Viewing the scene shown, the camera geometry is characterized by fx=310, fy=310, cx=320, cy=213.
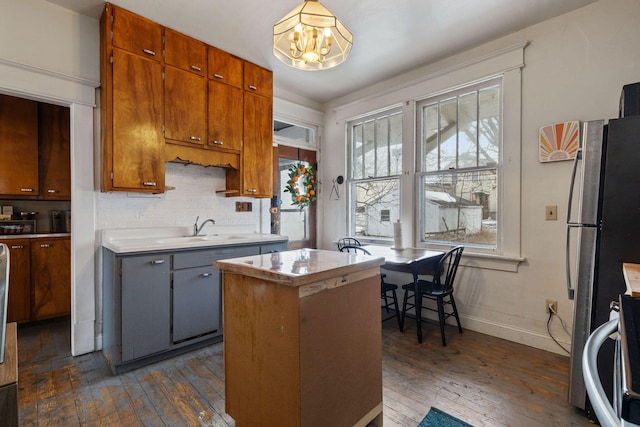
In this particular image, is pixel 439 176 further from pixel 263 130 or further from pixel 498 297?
pixel 263 130

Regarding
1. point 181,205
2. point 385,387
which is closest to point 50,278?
point 181,205

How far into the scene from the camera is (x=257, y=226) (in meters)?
3.92

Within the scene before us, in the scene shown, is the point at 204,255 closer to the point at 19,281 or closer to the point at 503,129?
the point at 19,281

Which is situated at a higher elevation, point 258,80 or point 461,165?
point 258,80

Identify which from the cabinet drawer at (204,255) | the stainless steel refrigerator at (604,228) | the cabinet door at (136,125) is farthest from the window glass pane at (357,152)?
the stainless steel refrigerator at (604,228)

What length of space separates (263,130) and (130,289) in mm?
2142

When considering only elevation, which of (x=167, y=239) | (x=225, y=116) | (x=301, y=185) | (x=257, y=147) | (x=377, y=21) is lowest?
(x=167, y=239)

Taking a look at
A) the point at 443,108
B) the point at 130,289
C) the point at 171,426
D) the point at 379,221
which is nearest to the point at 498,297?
the point at 379,221

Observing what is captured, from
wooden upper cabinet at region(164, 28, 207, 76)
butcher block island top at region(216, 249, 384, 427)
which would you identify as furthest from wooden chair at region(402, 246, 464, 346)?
wooden upper cabinet at region(164, 28, 207, 76)

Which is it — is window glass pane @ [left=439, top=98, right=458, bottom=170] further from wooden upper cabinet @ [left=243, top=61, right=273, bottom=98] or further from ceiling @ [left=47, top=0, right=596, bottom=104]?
wooden upper cabinet @ [left=243, top=61, right=273, bottom=98]

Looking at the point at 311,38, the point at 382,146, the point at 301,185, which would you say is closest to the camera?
the point at 311,38

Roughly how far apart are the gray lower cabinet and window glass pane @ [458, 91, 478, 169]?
2571 millimetres

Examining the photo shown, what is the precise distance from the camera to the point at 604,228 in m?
1.73

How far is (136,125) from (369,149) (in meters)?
2.72
